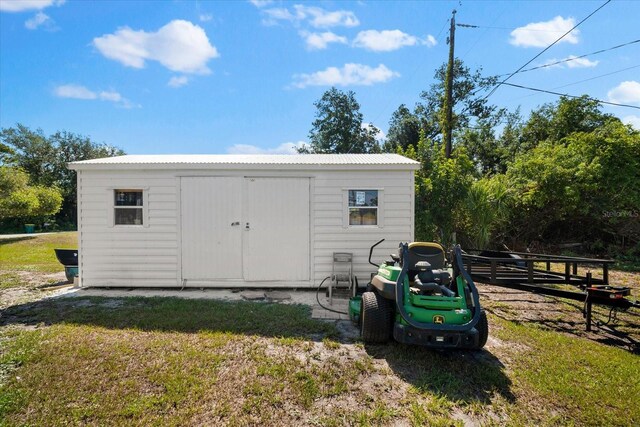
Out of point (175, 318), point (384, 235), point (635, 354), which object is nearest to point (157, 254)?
point (175, 318)

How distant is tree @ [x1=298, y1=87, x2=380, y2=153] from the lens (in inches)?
1077

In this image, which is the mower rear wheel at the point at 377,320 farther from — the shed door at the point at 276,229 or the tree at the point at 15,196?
the tree at the point at 15,196

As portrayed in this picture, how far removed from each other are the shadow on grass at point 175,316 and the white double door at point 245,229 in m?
Result: 1.02

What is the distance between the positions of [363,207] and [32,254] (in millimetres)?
12475

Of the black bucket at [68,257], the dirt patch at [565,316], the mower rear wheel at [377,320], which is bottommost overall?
the dirt patch at [565,316]

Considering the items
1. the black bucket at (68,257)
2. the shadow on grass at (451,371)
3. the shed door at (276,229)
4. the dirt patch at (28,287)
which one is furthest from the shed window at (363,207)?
the black bucket at (68,257)

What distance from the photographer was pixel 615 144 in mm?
10102

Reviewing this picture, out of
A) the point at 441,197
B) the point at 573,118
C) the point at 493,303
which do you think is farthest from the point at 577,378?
the point at 573,118

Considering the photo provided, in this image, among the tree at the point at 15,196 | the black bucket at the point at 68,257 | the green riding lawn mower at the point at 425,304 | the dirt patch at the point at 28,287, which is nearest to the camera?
the green riding lawn mower at the point at 425,304

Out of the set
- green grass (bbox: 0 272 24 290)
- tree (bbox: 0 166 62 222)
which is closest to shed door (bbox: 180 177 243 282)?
green grass (bbox: 0 272 24 290)

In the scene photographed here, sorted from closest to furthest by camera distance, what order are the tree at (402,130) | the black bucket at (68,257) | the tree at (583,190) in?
the black bucket at (68,257)
the tree at (583,190)
the tree at (402,130)

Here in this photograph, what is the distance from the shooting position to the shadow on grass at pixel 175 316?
424cm

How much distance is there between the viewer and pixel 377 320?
3680 millimetres

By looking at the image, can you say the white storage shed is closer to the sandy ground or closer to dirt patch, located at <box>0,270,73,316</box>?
the sandy ground
